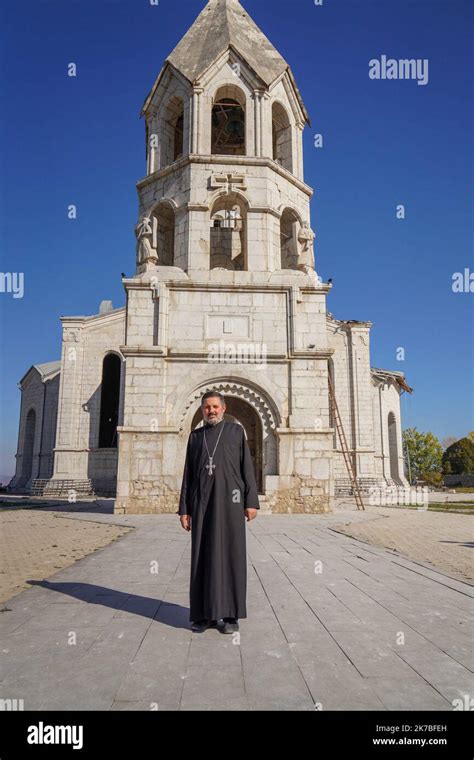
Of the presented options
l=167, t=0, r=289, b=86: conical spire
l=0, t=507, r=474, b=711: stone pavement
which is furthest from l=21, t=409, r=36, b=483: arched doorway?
l=0, t=507, r=474, b=711: stone pavement

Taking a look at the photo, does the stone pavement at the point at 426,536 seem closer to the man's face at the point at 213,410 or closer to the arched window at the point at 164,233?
the man's face at the point at 213,410

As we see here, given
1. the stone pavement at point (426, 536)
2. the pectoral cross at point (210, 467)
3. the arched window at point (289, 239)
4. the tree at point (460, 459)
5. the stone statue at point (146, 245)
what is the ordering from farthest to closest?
1. the tree at point (460, 459)
2. the arched window at point (289, 239)
3. the stone statue at point (146, 245)
4. the stone pavement at point (426, 536)
5. the pectoral cross at point (210, 467)

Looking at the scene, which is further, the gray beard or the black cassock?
the gray beard

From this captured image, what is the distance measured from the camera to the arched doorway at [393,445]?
96.7 feet

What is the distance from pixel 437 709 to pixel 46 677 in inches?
89.0

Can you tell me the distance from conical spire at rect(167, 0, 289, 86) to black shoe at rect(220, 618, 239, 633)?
1600cm

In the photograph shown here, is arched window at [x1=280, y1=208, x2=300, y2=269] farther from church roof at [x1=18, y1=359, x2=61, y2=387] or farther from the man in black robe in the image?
church roof at [x1=18, y1=359, x2=61, y2=387]

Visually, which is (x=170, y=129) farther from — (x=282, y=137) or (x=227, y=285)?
(x=227, y=285)

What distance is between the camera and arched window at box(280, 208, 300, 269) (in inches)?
621

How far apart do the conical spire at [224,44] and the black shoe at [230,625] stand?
1600cm

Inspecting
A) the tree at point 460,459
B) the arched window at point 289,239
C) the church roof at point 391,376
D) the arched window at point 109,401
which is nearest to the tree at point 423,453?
the tree at point 460,459

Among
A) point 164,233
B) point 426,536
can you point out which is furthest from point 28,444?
point 426,536
